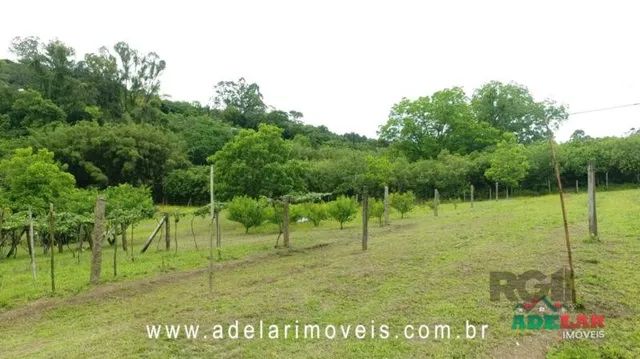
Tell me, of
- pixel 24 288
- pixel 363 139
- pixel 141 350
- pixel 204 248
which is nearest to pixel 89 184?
pixel 204 248

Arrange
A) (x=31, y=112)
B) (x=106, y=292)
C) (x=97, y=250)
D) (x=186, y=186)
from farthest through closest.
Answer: (x=31, y=112), (x=186, y=186), (x=97, y=250), (x=106, y=292)

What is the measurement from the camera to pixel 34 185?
20109 millimetres

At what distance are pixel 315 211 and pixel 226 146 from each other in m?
8.25

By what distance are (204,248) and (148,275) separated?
15.7 feet

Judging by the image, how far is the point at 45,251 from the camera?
1914cm

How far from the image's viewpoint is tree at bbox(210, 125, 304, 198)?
26.8m

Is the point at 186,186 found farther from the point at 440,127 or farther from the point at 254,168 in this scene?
the point at 440,127

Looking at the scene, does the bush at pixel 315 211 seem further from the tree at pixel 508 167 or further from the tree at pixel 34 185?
the tree at pixel 508 167

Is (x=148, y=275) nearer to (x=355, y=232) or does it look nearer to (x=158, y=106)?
(x=355, y=232)

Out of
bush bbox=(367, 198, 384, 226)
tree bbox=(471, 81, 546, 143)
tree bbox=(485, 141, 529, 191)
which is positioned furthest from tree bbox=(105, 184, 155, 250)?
tree bbox=(471, 81, 546, 143)

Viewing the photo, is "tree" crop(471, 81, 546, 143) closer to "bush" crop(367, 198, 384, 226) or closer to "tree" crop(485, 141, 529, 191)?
"tree" crop(485, 141, 529, 191)

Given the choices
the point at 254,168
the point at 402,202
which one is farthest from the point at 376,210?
the point at 254,168

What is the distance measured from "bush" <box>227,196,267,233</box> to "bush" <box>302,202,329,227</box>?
7.47 ft

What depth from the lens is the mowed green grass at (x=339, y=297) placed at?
5844 millimetres
